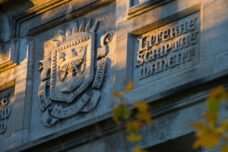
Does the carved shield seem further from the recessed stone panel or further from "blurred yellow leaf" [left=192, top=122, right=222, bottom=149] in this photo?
"blurred yellow leaf" [left=192, top=122, right=222, bottom=149]

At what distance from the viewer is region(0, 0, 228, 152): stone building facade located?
11469 mm

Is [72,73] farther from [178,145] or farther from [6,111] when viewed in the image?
[178,145]

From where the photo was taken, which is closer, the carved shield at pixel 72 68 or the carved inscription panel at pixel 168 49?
the carved inscription panel at pixel 168 49

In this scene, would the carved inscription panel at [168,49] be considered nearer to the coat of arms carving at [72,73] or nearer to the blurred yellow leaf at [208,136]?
the coat of arms carving at [72,73]

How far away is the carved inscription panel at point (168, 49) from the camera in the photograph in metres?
11.9

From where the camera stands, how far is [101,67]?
518 inches

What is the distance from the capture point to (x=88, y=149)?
12.6 metres

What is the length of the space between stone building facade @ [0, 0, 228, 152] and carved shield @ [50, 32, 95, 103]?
0.02 meters

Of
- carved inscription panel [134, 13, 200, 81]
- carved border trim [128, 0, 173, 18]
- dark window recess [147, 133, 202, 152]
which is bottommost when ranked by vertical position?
dark window recess [147, 133, 202, 152]

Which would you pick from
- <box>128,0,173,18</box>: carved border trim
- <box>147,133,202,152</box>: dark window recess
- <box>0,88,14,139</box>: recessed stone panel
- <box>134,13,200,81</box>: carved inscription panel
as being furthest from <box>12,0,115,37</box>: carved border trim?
<box>147,133,202,152</box>: dark window recess

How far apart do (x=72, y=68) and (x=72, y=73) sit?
0.32ft

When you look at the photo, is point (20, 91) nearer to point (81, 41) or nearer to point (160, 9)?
point (81, 41)

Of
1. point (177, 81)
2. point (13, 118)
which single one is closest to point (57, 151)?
point (13, 118)

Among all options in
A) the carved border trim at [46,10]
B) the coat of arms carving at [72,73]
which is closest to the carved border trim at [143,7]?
the coat of arms carving at [72,73]
